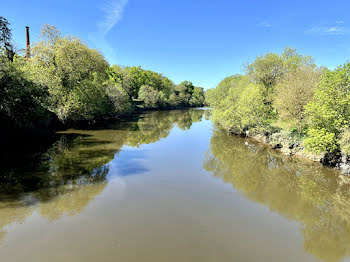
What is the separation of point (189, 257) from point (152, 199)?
3.99 metres

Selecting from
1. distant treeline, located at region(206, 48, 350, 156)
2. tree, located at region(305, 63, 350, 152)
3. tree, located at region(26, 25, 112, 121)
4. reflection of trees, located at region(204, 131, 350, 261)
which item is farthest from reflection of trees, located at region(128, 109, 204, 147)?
tree, located at region(305, 63, 350, 152)

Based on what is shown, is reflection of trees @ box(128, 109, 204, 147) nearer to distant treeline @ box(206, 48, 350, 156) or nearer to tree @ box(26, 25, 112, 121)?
tree @ box(26, 25, 112, 121)

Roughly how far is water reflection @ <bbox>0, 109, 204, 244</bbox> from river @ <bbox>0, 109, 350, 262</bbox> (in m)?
0.06

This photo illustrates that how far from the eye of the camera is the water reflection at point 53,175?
8.54 meters

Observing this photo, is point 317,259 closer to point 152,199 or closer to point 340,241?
point 340,241

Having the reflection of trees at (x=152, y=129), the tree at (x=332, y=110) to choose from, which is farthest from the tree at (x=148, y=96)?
the tree at (x=332, y=110)

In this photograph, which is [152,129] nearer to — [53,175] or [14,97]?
[14,97]

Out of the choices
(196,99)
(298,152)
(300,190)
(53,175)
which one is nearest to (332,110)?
(298,152)

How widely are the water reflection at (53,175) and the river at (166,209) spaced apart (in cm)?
6

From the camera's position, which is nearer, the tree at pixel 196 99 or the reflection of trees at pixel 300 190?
the reflection of trees at pixel 300 190

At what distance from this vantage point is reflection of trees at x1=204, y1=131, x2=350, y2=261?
7.72 meters

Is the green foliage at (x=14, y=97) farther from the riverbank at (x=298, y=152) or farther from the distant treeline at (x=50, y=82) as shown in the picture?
the riverbank at (x=298, y=152)

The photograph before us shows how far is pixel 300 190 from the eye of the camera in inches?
468

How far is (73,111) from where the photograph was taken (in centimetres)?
2689
